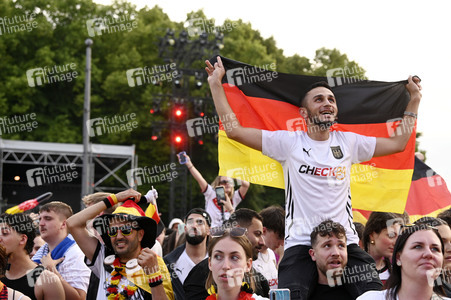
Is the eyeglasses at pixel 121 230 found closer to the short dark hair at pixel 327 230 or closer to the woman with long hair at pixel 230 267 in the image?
the woman with long hair at pixel 230 267

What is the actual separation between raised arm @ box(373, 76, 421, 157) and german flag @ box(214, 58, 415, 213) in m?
0.08

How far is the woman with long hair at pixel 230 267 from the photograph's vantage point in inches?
174

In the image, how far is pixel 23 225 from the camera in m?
6.07

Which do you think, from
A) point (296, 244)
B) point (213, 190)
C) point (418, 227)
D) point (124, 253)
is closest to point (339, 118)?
point (296, 244)

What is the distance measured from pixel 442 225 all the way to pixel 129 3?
97.7 feet

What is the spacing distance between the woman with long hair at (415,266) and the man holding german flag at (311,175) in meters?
0.67

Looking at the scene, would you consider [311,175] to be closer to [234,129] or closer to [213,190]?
[234,129]

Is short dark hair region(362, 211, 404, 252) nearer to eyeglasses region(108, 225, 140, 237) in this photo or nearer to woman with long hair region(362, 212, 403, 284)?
woman with long hair region(362, 212, 403, 284)

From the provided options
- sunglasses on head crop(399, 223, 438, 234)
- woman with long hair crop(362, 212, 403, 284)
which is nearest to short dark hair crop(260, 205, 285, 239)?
woman with long hair crop(362, 212, 403, 284)

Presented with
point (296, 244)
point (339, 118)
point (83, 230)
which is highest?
point (339, 118)

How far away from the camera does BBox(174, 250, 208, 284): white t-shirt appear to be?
6980mm

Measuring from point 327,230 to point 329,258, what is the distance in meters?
0.21

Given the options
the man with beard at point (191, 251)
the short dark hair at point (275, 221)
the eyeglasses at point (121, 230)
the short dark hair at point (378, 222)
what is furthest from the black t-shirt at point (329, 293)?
the man with beard at point (191, 251)

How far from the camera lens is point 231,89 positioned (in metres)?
6.18
